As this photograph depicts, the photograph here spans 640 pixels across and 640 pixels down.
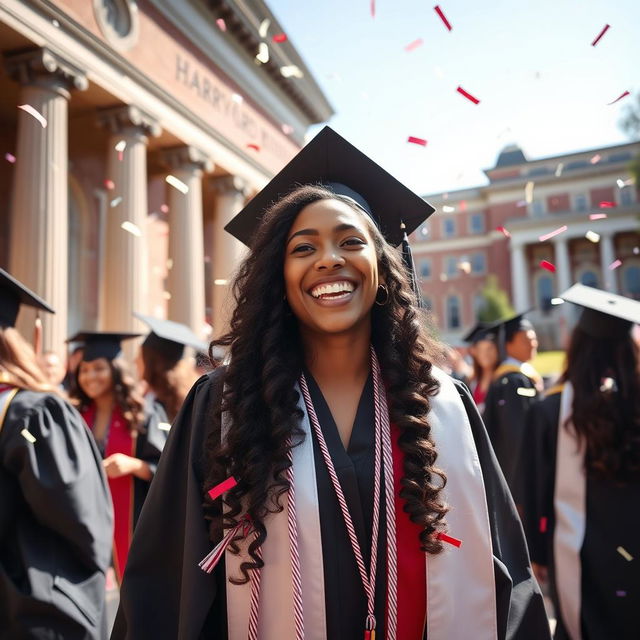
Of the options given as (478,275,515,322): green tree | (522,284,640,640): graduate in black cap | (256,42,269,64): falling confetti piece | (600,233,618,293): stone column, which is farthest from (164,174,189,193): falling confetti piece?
(600,233,618,293): stone column

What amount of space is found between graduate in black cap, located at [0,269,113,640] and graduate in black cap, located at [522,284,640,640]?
83.8 inches

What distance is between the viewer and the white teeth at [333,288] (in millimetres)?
1718

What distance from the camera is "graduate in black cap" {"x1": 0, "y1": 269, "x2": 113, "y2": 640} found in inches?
89.0

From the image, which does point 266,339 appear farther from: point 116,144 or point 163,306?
point 163,306

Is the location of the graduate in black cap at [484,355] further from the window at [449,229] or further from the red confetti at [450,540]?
the window at [449,229]

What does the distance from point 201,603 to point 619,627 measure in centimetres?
209

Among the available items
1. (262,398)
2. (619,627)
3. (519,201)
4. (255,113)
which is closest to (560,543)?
(619,627)

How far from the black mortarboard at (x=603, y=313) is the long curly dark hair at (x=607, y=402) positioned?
36 mm

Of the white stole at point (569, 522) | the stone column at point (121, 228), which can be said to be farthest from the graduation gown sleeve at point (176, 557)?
the stone column at point (121, 228)

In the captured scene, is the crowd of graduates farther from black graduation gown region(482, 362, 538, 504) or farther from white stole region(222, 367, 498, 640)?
black graduation gown region(482, 362, 538, 504)

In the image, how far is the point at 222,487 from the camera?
1.54m

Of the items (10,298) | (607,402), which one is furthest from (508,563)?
(10,298)

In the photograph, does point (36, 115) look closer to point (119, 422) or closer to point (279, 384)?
point (119, 422)

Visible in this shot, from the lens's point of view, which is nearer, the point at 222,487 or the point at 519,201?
the point at 222,487
